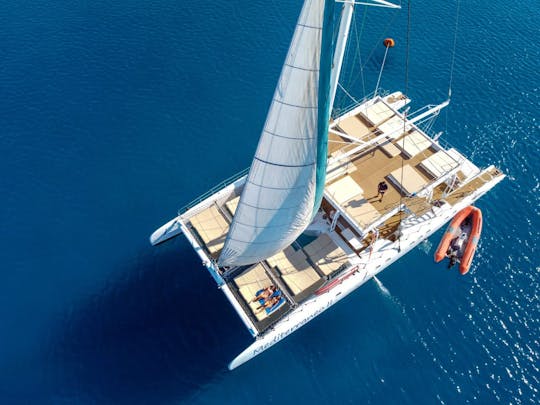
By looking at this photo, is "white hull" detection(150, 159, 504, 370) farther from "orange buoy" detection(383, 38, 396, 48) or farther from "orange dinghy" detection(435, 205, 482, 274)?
"orange buoy" detection(383, 38, 396, 48)

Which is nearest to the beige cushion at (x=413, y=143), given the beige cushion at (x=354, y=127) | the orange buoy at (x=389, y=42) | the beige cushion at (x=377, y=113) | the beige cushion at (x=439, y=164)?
the beige cushion at (x=439, y=164)

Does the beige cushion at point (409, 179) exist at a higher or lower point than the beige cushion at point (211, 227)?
lower

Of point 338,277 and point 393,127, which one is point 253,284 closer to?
point 338,277

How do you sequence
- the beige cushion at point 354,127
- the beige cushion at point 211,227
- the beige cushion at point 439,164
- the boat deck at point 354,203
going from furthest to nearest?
the beige cushion at point 354,127
the beige cushion at point 439,164
the beige cushion at point 211,227
the boat deck at point 354,203

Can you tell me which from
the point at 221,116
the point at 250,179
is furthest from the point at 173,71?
the point at 250,179

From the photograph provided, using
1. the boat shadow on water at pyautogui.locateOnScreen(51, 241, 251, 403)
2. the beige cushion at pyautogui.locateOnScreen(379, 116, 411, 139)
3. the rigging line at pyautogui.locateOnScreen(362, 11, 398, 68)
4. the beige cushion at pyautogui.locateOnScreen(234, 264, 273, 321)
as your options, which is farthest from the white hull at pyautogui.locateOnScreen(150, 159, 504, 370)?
the rigging line at pyautogui.locateOnScreen(362, 11, 398, 68)

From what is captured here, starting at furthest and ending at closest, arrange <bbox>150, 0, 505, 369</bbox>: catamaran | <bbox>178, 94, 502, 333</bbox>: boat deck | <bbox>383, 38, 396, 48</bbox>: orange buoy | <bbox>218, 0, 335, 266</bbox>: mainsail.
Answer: <bbox>383, 38, 396, 48</bbox>: orange buoy, <bbox>178, 94, 502, 333</bbox>: boat deck, <bbox>150, 0, 505, 369</bbox>: catamaran, <bbox>218, 0, 335, 266</bbox>: mainsail

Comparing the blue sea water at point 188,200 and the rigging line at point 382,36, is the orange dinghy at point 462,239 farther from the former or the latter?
the rigging line at point 382,36
